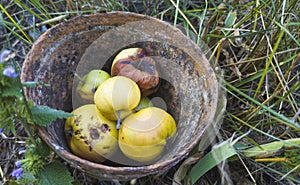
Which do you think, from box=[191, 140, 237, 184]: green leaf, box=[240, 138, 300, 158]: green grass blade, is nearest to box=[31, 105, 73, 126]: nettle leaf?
box=[191, 140, 237, 184]: green leaf

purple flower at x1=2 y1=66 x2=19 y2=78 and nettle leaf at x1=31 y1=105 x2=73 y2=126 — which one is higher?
purple flower at x1=2 y1=66 x2=19 y2=78

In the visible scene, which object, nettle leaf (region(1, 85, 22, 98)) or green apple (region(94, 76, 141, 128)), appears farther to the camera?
green apple (region(94, 76, 141, 128))

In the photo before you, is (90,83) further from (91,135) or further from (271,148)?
(271,148)

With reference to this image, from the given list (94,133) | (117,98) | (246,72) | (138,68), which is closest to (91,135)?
(94,133)

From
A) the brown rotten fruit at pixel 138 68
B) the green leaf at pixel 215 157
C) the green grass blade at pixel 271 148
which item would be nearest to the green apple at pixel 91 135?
the brown rotten fruit at pixel 138 68

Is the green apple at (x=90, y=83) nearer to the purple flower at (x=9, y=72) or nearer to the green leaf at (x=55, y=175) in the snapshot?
the green leaf at (x=55, y=175)

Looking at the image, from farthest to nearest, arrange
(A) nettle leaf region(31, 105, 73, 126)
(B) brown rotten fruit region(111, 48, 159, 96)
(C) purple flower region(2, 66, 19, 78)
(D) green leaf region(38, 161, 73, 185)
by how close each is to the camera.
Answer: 1. (B) brown rotten fruit region(111, 48, 159, 96)
2. (D) green leaf region(38, 161, 73, 185)
3. (A) nettle leaf region(31, 105, 73, 126)
4. (C) purple flower region(2, 66, 19, 78)

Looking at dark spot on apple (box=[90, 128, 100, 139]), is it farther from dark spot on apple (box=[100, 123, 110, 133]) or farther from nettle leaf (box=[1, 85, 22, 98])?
nettle leaf (box=[1, 85, 22, 98])
